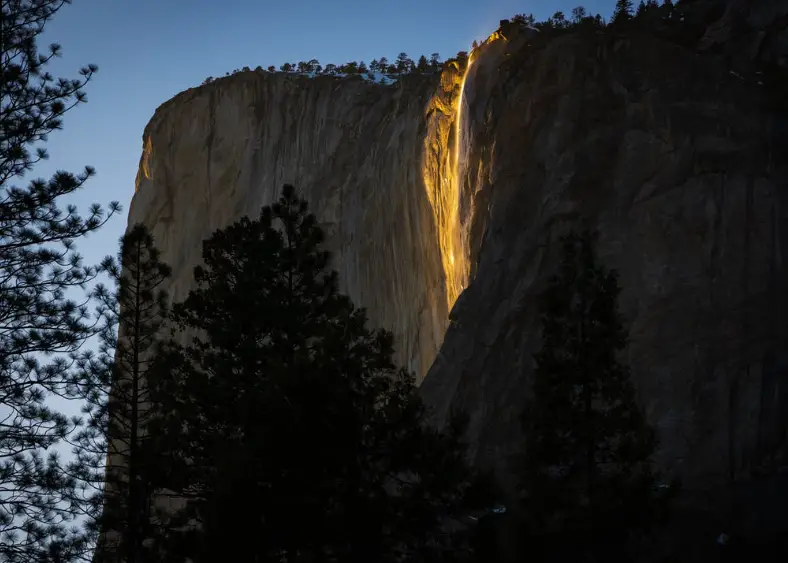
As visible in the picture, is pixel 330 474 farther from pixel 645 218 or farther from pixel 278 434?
pixel 645 218

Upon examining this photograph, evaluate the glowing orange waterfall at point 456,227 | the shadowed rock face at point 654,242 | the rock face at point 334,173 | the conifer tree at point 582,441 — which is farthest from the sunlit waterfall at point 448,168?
the conifer tree at point 582,441

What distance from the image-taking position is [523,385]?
83.8 ft

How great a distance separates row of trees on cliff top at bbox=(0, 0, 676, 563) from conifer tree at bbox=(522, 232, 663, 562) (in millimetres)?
31

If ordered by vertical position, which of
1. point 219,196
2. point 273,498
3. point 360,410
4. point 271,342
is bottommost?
point 273,498

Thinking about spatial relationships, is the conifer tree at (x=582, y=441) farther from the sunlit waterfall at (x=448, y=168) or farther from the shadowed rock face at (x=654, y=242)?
the sunlit waterfall at (x=448, y=168)

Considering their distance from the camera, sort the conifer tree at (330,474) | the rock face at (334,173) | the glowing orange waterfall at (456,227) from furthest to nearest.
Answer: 1. the rock face at (334,173)
2. the glowing orange waterfall at (456,227)
3. the conifer tree at (330,474)

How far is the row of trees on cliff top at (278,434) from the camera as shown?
14.8 m

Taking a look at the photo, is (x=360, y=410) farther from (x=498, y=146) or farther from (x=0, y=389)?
(x=498, y=146)

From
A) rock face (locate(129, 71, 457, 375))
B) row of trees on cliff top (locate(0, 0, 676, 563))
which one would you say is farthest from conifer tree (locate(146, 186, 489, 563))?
rock face (locate(129, 71, 457, 375))

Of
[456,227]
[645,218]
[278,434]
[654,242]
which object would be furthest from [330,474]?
[456,227]

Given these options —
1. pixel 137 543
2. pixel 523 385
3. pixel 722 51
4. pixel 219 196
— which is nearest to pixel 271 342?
pixel 137 543

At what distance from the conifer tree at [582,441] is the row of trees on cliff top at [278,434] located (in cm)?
3

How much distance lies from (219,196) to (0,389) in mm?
38306

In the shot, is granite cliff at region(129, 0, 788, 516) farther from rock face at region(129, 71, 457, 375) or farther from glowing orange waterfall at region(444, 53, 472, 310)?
rock face at region(129, 71, 457, 375)
